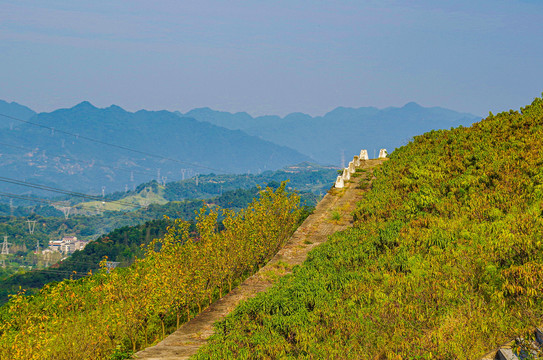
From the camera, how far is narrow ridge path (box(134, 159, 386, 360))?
14.7m

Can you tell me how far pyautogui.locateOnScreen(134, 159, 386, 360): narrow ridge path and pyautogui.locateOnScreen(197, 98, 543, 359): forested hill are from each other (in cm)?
213

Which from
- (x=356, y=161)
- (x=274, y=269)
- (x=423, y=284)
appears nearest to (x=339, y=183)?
(x=356, y=161)

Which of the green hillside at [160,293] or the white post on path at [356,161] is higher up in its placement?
the white post on path at [356,161]

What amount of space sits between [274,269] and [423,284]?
10.2m

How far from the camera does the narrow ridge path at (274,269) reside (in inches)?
579

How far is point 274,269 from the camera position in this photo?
21328 mm

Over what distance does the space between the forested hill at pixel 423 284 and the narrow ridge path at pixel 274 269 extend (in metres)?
2.13

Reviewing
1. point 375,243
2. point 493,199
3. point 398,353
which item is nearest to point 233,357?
point 398,353

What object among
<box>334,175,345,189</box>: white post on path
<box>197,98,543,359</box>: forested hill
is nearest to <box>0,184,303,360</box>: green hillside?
<box>197,98,543,359</box>: forested hill

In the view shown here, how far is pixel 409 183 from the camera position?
961 inches

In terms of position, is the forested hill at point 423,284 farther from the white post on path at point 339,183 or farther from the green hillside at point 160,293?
the white post on path at point 339,183

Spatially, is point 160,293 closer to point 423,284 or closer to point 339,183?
point 423,284

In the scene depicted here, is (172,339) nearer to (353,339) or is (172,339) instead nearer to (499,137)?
(353,339)

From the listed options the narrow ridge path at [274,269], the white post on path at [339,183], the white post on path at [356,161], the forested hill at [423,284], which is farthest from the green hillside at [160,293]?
the white post on path at [356,161]
